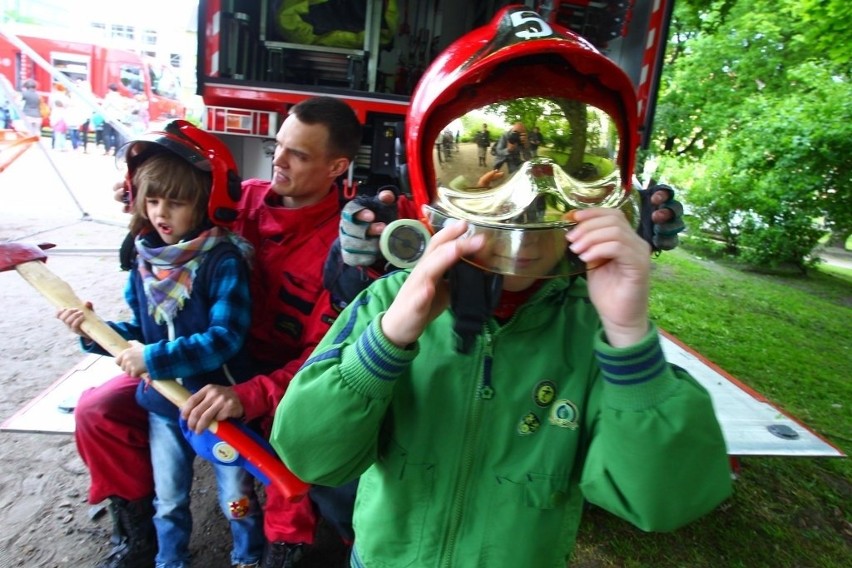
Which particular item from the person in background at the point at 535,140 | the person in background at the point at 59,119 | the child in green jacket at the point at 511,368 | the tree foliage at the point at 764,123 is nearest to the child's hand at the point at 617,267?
the child in green jacket at the point at 511,368

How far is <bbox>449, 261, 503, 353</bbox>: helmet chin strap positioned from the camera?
109 cm

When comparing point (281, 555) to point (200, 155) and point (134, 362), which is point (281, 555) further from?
point (200, 155)

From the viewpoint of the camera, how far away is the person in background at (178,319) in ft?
6.20

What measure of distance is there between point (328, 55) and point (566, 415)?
12.7 feet

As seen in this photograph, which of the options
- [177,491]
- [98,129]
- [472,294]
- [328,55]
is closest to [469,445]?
[472,294]

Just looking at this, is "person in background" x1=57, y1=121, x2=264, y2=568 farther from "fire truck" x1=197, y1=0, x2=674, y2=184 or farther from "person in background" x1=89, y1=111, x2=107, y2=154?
"person in background" x1=89, y1=111, x2=107, y2=154

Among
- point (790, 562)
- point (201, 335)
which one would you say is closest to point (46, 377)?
point (201, 335)

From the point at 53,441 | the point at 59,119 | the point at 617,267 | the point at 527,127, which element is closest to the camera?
the point at 617,267

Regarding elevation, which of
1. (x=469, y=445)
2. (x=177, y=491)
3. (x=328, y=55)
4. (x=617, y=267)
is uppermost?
(x=328, y=55)

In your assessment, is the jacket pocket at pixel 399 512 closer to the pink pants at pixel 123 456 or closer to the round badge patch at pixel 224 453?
the round badge patch at pixel 224 453

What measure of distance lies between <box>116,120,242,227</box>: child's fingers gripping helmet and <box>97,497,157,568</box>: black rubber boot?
1.10 meters

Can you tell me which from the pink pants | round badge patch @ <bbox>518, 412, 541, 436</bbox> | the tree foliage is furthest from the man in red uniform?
the tree foliage

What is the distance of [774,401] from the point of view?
4461 millimetres

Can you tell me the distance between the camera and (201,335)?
6.13 ft
